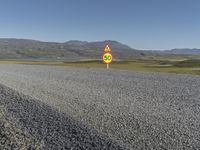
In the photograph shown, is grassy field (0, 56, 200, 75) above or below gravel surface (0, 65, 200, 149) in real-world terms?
below

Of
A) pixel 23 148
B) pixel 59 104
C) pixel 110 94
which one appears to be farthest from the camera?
pixel 110 94

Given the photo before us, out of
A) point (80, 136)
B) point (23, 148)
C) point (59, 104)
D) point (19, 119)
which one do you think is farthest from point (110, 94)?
point (23, 148)

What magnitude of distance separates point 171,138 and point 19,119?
4.75 meters

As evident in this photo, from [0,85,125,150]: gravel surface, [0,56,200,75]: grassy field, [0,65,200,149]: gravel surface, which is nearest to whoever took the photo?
[0,85,125,150]: gravel surface

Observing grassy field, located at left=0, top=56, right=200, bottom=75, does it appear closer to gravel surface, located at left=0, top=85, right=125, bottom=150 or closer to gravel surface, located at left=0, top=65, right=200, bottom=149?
gravel surface, located at left=0, top=65, right=200, bottom=149

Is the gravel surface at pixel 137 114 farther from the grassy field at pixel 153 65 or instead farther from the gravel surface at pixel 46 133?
the grassy field at pixel 153 65

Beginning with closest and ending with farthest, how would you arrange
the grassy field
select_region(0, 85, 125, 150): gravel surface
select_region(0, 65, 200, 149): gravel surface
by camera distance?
select_region(0, 85, 125, 150): gravel surface < select_region(0, 65, 200, 149): gravel surface < the grassy field

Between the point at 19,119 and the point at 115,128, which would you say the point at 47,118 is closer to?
the point at 19,119

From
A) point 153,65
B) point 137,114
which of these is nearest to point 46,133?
point 137,114

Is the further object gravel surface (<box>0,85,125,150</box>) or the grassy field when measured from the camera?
the grassy field

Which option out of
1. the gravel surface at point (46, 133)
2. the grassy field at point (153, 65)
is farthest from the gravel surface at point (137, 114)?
the grassy field at point (153, 65)

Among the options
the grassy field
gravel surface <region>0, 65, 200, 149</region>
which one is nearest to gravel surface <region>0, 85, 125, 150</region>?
gravel surface <region>0, 65, 200, 149</region>

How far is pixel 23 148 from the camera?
662 cm

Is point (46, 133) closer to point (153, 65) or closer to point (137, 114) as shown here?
point (137, 114)
